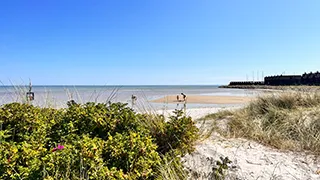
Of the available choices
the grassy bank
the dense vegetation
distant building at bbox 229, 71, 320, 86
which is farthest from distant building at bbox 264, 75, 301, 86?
the dense vegetation

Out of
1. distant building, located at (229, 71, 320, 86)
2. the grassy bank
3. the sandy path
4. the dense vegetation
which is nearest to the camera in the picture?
the dense vegetation

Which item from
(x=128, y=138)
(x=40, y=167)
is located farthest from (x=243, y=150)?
(x=40, y=167)

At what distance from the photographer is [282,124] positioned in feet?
16.5

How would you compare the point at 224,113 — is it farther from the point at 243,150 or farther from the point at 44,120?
the point at 44,120

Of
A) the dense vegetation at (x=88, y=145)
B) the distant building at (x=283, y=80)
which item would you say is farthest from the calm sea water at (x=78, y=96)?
the distant building at (x=283, y=80)

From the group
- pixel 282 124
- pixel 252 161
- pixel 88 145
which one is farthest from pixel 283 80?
pixel 88 145

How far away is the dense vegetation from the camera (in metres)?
2.14

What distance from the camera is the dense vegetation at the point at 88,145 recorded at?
214cm

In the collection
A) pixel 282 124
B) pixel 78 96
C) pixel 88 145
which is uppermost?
pixel 78 96

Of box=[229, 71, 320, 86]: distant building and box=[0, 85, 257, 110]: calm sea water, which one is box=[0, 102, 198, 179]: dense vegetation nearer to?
box=[0, 85, 257, 110]: calm sea water

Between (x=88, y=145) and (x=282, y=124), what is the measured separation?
4147mm

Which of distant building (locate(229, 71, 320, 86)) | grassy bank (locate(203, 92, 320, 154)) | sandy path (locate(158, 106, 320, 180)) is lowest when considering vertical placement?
sandy path (locate(158, 106, 320, 180))

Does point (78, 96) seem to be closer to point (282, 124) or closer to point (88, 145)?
point (88, 145)

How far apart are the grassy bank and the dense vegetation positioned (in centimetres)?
155
